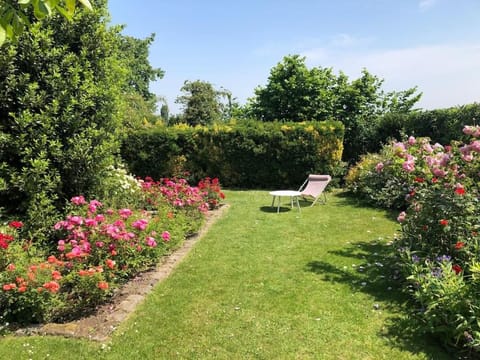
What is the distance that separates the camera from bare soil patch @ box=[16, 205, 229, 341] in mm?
3098

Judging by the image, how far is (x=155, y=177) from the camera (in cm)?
1144

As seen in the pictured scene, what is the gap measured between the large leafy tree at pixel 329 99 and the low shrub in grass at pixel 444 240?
8.24 m

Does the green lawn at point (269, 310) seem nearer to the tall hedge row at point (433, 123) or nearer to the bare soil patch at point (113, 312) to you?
the bare soil patch at point (113, 312)

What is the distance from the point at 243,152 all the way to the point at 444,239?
7.76 metres

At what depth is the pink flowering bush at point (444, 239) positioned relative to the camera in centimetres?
283

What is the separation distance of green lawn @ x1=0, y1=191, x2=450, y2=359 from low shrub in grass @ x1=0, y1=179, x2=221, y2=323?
34cm

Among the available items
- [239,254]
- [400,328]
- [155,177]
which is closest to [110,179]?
[239,254]

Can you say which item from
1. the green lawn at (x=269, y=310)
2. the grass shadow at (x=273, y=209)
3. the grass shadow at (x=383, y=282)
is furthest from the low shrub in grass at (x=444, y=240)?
the grass shadow at (x=273, y=209)

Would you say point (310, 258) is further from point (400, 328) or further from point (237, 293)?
point (400, 328)

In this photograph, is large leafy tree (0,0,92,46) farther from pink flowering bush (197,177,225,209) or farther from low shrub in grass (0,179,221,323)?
pink flowering bush (197,177,225,209)

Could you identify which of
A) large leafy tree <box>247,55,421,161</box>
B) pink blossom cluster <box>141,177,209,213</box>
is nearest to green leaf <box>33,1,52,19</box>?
pink blossom cluster <box>141,177,209,213</box>

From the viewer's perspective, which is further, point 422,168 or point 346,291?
point 422,168

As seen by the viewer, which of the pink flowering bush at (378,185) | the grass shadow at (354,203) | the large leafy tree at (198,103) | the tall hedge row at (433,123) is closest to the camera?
the grass shadow at (354,203)

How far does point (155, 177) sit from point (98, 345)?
28.8 feet
